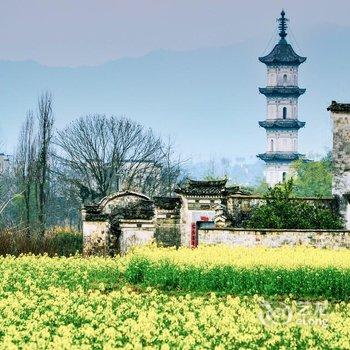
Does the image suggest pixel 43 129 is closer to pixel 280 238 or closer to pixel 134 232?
pixel 134 232

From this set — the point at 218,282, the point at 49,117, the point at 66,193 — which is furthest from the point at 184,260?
the point at 66,193

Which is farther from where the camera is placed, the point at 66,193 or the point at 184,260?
the point at 66,193

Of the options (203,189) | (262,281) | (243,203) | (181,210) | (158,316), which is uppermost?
(203,189)

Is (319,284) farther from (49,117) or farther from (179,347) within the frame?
(49,117)

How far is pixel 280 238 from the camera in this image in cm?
3422

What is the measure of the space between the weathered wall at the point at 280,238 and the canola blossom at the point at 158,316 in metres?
2.51

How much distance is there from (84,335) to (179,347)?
7.25 feet

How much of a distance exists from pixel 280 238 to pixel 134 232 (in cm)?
1028

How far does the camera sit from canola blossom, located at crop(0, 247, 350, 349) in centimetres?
1906

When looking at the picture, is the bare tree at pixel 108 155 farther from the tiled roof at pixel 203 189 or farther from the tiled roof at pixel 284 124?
the tiled roof at pixel 284 124

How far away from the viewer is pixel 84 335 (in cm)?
1975

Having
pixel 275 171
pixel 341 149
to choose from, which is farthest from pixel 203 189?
pixel 275 171

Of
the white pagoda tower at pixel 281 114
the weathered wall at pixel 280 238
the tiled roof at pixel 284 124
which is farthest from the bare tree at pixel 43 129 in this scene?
the tiled roof at pixel 284 124

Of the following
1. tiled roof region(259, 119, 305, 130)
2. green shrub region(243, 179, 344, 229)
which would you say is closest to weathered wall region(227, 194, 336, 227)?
green shrub region(243, 179, 344, 229)
